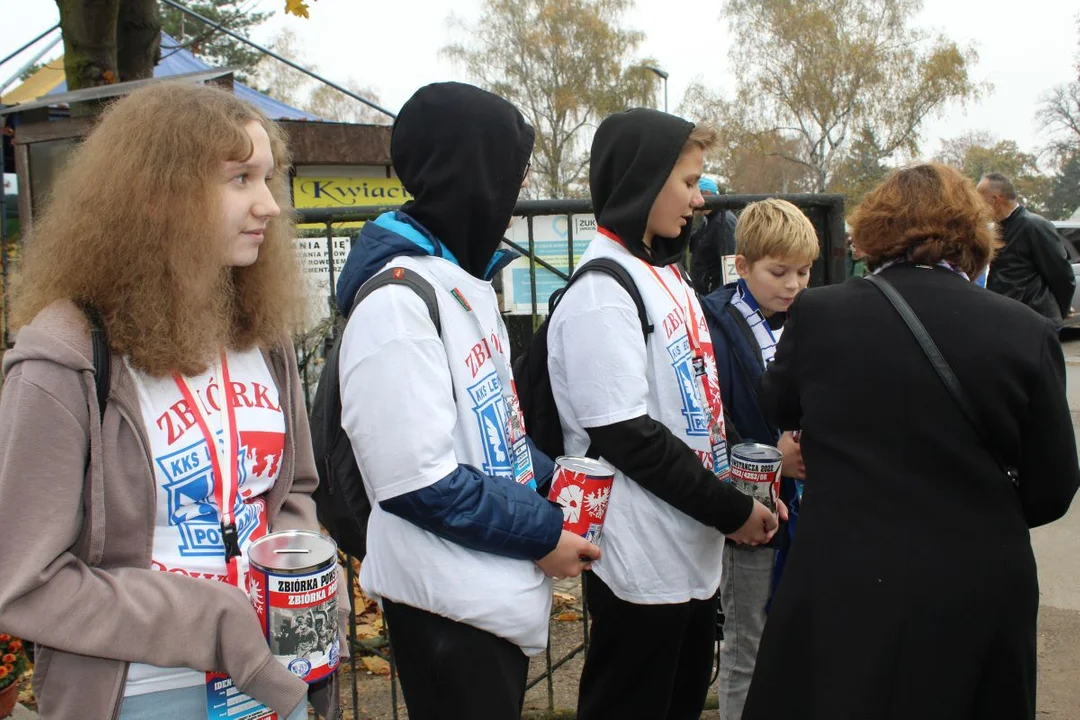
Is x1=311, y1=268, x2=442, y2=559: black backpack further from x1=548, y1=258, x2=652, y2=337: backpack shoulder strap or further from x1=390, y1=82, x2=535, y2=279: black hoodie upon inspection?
x1=548, y1=258, x2=652, y2=337: backpack shoulder strap

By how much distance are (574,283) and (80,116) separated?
2838mm

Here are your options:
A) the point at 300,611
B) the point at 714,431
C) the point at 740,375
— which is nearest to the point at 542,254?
the point at 740,375

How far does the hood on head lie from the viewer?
242cm

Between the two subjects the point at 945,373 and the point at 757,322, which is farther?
the point at 757,322

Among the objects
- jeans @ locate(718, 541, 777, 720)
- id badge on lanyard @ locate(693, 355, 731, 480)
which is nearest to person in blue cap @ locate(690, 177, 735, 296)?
jeans @ locate(718, 541, 777, 720)

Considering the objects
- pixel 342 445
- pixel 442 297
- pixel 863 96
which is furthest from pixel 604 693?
pixel 863 96

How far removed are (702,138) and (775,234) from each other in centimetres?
59

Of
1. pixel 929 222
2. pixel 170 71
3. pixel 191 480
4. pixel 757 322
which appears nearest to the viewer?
pixel 191 480

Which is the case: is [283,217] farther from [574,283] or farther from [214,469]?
[574,283]

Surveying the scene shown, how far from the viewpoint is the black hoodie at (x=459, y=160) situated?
185 centimetres

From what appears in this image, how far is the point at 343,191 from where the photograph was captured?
830 centimetres

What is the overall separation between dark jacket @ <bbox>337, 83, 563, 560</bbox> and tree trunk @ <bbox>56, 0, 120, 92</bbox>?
2755 mm

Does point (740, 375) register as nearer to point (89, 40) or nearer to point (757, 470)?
point (757, 470)

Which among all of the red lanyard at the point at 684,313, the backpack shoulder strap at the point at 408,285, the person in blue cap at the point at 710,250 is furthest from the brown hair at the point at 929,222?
the person in blue cap at the point at 710,250
